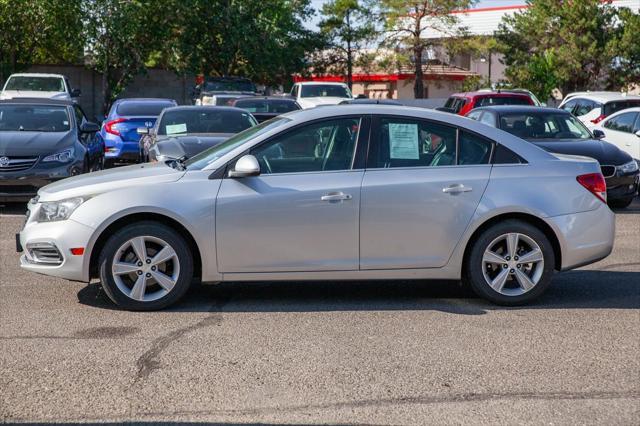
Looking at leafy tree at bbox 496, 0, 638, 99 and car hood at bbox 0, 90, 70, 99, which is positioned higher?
leafy tree at bbox 496, 0, 638, 99

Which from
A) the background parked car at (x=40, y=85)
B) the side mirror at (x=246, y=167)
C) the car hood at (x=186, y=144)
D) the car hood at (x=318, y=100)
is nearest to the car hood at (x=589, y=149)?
the car hood at (x=186, y=144)

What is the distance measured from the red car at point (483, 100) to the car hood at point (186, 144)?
7827mm

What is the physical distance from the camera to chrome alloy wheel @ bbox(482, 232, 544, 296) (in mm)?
7816

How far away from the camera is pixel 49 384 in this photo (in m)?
5.62

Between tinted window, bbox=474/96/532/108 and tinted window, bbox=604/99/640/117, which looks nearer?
tinted window, bbox=474/96/532/108

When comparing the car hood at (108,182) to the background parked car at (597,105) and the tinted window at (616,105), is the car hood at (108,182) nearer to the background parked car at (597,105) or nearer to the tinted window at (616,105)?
the background parked car at (597,105)

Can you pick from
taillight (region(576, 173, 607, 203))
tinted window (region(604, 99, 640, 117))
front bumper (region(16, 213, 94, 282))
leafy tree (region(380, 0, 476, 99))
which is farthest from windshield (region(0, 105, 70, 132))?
leafy tree (region(380, 0, 476, 99))

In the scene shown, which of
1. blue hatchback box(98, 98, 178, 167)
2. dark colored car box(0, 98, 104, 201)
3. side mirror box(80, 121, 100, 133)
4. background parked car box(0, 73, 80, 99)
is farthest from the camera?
background parked car box(0, 73, 80, 99)

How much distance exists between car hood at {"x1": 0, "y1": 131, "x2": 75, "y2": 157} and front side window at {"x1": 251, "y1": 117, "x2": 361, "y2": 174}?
6.70m

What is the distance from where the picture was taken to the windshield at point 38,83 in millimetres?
26719

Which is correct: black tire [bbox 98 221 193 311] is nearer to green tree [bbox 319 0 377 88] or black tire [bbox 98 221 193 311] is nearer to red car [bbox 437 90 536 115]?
red car [bbox 437 90 536 115]

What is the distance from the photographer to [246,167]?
24.5 feet

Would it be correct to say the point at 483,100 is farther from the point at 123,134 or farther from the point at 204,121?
the point at 204,121

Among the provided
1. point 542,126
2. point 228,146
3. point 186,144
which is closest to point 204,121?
point 186,144
